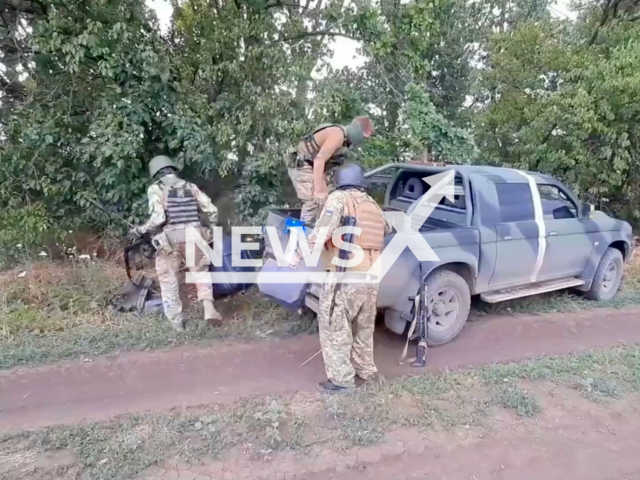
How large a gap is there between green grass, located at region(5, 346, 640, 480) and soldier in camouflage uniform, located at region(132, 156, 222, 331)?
1.68m

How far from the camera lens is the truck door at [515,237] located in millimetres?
5211

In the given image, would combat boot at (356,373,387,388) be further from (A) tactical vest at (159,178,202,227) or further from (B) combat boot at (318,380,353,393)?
(A) tactical vest at (159,178,202,227)

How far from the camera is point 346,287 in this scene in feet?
12.8

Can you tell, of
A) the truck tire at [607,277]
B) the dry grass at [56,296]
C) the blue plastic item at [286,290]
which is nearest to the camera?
the blue plastic item at [286,290]

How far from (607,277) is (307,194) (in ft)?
13.1

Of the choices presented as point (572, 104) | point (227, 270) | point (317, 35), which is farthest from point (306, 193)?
point (572, 104)

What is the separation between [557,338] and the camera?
5234 millimetres

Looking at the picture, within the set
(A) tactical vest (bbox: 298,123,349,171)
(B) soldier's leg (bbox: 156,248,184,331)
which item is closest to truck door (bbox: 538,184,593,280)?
(A) tactical vest (bbox: 298,123,349,171)

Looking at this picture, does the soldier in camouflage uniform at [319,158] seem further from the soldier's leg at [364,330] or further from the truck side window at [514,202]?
the truck side window at [514,202]

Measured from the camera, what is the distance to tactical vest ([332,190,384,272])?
3.89 m

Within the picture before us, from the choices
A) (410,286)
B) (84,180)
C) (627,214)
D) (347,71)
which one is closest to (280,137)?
(347,71)

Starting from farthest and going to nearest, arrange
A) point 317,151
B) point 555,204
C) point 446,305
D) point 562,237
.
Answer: point 555,204 < point 562,237 < point 317,151 < point 446,305

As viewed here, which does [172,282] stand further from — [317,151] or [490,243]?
[490,243]

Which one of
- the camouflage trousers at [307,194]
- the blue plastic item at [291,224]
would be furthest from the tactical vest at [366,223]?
the camouflage trousers at [307,194]
